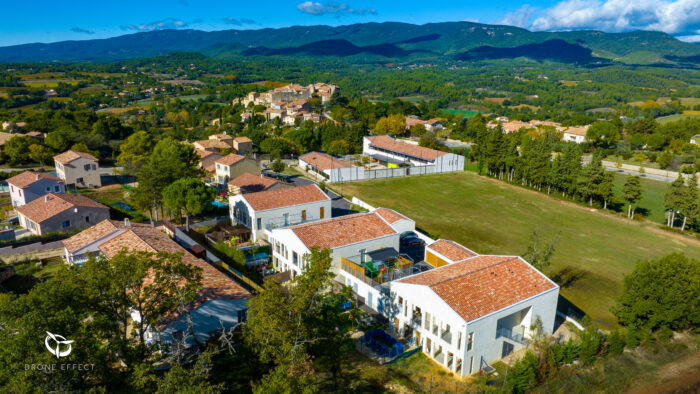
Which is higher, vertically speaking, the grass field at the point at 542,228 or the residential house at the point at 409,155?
the residential house at the point at 409,155

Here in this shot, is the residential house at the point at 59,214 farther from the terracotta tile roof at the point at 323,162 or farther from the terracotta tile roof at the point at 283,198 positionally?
the terracotta tile roof at the point at 323,162

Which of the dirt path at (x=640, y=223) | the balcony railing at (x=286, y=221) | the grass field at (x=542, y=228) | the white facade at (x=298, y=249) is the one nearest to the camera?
the white facade at (x=298, y=249)

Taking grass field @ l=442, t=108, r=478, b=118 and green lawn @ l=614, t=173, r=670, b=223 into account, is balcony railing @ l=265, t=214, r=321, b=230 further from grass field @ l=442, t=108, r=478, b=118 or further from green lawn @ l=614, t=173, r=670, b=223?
grass field @ l=442, t=108, r=478, b=118

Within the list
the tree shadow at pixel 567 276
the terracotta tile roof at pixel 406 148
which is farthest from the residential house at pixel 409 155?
the tree shadow at pixel 567 276

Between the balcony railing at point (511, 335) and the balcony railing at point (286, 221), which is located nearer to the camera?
the balcony railing at point (511, 335)

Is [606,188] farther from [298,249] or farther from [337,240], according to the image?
Answer: [298,249]

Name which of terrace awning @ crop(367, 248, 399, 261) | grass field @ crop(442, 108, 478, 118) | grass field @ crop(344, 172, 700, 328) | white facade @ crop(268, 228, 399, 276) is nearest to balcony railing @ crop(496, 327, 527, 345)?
grass field @ crop(344, 172, 700, 328)

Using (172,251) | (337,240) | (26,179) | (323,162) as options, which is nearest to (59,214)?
(26,179)

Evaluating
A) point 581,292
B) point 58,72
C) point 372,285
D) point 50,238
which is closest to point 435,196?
point 581,292
